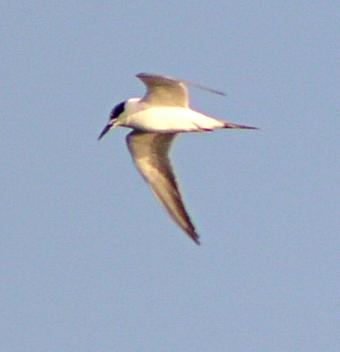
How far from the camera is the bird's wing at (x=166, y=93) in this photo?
73.0ft

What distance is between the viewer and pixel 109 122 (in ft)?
77.4

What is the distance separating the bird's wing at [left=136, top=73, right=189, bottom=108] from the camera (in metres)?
22.2

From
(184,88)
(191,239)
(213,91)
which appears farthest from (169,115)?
(213,91)

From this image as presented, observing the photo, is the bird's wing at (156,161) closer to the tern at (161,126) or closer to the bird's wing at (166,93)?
the tern at (161,126)

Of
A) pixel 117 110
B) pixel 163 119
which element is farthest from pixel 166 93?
pixel 117 110

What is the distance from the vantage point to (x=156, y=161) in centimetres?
2403

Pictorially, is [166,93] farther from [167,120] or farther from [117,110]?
[117,110]

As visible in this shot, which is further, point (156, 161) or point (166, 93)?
point (156, 161)

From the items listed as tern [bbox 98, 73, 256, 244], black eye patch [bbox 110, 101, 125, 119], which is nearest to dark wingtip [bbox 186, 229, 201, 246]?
tern [bbox 98, 73, 256, 244]

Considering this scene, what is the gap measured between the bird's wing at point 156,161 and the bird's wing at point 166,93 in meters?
1.26

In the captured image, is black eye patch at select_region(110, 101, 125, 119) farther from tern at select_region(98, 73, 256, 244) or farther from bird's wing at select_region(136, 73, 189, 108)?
bird's wing at select_region(136, 73, 189, 108)

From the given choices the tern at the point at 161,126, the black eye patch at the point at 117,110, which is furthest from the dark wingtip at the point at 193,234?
the black eye patch at the point at 117,110

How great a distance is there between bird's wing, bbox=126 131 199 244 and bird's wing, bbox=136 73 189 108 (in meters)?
1.26

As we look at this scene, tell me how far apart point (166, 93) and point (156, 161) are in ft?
6.19
